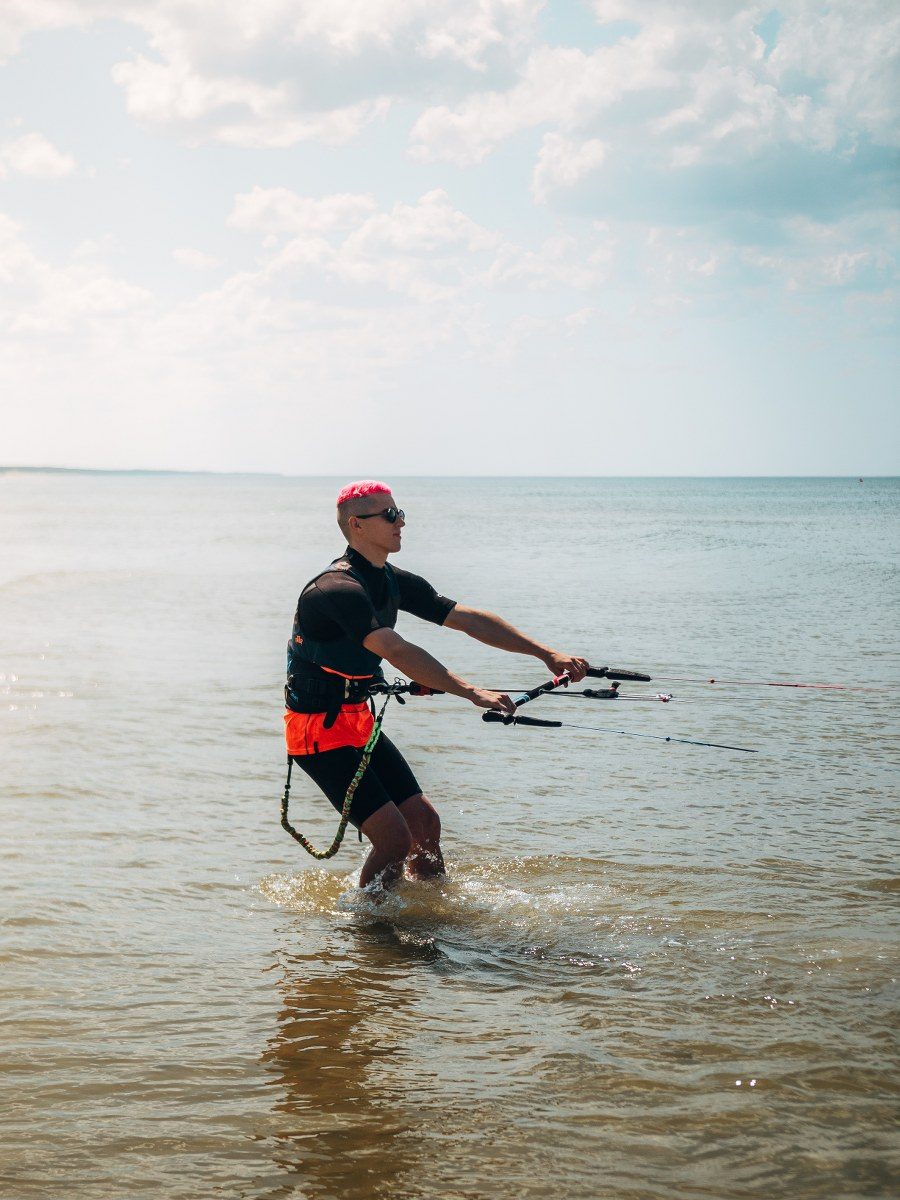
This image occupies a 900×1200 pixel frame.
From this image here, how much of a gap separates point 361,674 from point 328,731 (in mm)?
344

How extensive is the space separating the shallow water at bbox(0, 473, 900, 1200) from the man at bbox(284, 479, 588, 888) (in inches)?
23.1

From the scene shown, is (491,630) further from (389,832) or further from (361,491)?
(389,832)

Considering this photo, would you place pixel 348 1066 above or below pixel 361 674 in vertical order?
below

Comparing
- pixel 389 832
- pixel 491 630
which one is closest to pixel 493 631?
pixel 491 630

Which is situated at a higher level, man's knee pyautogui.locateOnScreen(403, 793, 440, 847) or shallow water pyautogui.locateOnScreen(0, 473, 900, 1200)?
man's knee pyautogui.locateOnScreen(403, 793, 440, 847)

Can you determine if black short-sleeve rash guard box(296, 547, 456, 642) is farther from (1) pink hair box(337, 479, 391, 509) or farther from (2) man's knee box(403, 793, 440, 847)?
(2) man's knee box(403, 793, 440, 847)

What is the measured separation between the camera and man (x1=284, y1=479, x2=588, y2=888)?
18.7 ft

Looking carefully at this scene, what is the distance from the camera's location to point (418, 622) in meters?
21.0

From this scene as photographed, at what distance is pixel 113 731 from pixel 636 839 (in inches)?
233

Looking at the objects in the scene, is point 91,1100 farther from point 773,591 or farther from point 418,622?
point 773,591

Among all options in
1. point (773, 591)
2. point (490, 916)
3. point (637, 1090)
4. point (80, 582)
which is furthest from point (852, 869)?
point (80, 582)

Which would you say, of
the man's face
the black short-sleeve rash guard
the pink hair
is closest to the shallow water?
the black short-sleeve rash guard

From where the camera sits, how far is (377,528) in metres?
6.03

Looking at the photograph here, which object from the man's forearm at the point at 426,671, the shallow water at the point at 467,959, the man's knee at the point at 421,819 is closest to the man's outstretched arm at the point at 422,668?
the man's forearm at the point at 426,671
